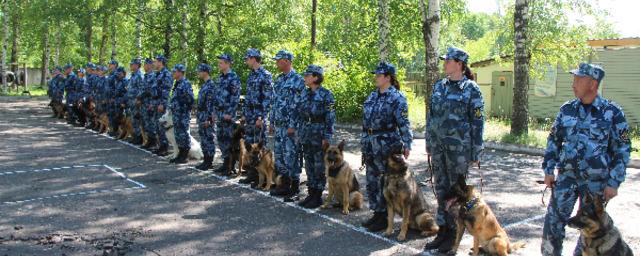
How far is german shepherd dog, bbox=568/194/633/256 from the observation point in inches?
165

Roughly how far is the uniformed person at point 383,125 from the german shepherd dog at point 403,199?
0.24 m

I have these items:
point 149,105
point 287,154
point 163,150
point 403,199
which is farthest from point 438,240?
point 149,105

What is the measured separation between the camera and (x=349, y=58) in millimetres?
20828

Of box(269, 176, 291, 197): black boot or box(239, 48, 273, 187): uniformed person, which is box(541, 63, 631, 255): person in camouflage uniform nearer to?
box(269, 176, 291, 197): black boot

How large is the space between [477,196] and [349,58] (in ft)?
52.5

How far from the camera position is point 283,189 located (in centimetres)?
826

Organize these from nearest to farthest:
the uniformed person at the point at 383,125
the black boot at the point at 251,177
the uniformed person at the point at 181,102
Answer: the uniformed person at the point at 383,125
the black boot at the point at 251,177
the uniformed person at the point at 181,102

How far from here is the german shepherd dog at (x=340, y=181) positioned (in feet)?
22.9

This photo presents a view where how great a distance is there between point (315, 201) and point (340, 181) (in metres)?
0.62

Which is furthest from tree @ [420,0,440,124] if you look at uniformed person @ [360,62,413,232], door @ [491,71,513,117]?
door @ [491,71,513,117]

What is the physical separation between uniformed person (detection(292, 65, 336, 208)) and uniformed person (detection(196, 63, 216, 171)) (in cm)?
277

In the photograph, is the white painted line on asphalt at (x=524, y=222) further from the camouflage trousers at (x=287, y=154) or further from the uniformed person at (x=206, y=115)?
the uniformed person at (x=206, y=115)

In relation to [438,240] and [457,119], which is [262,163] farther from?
[457,119]

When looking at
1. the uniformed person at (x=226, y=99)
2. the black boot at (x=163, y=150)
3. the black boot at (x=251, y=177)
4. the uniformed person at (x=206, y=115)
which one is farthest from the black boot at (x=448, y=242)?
the black boot at (x=163, y=150)
